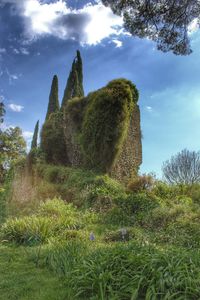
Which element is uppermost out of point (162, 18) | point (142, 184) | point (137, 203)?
point (162, 18)

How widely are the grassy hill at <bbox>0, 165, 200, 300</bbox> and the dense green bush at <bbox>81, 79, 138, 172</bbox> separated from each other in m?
0.98

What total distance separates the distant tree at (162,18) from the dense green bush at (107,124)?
2.78m

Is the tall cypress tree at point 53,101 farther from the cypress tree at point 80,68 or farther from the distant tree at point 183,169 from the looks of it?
the distant tree at point 183,169

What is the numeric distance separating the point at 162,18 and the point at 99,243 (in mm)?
7820

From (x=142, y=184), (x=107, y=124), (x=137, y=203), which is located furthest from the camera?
(x=107, y=124)

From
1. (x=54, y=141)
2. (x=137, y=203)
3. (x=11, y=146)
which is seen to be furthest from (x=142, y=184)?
(x=11, y=146)

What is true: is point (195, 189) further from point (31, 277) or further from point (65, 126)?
point (31, 277)

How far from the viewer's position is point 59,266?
15.7ft

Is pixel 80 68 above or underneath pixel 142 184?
above

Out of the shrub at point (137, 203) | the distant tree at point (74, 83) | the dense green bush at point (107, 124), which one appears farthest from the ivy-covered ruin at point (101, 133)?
the distant tree at point (74, 83)

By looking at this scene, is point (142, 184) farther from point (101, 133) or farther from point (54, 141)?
point (54, 141)

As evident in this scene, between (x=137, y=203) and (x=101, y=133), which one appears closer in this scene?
(x=137, y=203)

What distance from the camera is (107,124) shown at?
1320cm

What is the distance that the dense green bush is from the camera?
1323cm
